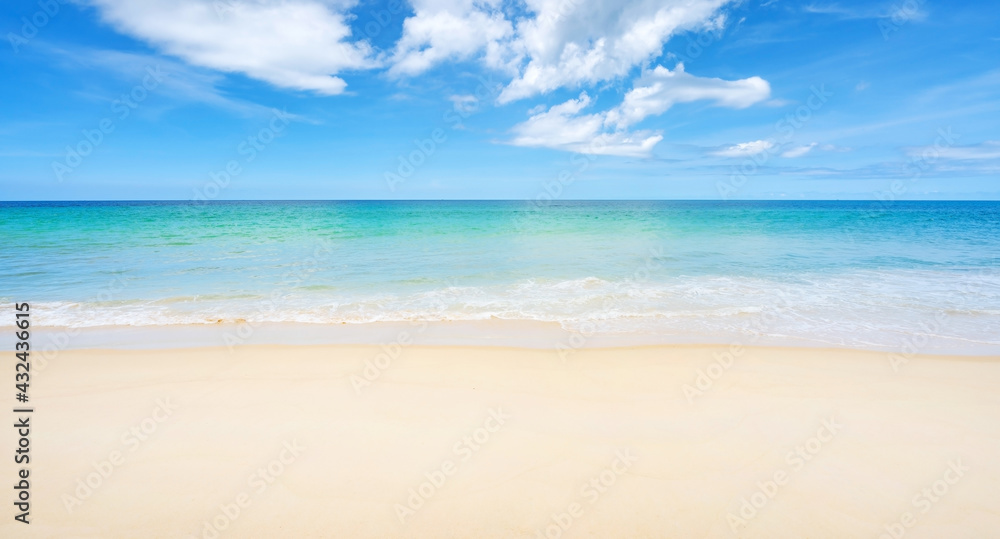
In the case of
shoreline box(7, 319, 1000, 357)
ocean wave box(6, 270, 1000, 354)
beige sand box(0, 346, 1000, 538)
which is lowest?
beige sand box(0, 346, 1000, 538)

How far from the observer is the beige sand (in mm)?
3150

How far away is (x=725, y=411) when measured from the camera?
451 centimetres

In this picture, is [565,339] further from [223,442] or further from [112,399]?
[112,399]

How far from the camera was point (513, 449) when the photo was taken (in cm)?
390

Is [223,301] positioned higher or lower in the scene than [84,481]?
higher

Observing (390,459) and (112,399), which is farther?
(112,399)

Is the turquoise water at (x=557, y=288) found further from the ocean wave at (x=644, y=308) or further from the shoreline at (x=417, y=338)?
the shoreline at (x=417, y=338)

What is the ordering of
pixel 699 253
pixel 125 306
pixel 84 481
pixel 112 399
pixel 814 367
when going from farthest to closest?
pixel 699 253, pixel 125 306, pixel 814 367, pixel 112 399, pixel 84 481

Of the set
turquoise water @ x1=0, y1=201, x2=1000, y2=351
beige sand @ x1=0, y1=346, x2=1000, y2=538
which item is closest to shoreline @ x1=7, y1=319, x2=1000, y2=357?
turquoise water @ x1=0, y1=201, x2=1000, y2=351

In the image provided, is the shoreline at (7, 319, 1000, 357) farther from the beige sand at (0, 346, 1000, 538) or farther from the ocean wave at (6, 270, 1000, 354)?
the beige sand at (0, 346, 1000, 538)

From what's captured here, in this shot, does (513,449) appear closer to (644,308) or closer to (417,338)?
(417,338)

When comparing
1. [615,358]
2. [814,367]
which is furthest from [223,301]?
[814,367]

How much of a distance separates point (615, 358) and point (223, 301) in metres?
8.57

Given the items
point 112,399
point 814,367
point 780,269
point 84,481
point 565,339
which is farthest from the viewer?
point 780,269
